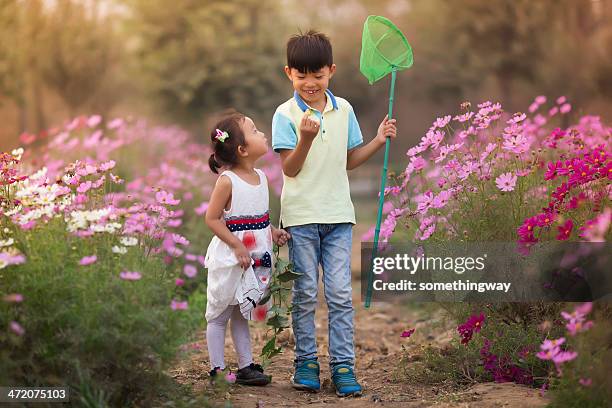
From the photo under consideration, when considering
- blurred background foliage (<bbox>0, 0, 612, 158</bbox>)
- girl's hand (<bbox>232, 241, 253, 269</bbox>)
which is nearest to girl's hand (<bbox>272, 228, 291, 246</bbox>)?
girl's hand (<bbox>232, 241, 253, 269</bbox>)

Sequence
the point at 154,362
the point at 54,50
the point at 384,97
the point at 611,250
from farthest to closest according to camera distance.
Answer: the point at 384,97
the point at 54,50
the point at 611,250
the point at 154,362

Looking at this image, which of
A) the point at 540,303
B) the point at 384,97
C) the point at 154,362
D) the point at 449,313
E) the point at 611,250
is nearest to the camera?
the point at 154,362

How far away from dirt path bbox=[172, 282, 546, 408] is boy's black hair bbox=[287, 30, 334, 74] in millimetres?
1505

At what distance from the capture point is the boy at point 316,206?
3.97 metres

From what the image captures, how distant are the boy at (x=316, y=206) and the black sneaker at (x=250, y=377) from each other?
151 mm

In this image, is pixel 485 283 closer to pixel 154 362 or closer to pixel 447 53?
pixel 154 362

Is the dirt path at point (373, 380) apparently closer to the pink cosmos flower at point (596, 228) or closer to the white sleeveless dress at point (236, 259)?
the white sleeveless dress at point (236, 259)

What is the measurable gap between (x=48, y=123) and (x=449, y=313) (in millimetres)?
20874

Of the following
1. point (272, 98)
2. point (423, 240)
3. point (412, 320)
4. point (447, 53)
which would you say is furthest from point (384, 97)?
point (423, 240)

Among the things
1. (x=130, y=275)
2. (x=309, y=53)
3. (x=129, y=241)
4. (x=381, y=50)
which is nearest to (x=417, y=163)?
(x=381, y=50)

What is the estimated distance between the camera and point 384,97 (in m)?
27.8

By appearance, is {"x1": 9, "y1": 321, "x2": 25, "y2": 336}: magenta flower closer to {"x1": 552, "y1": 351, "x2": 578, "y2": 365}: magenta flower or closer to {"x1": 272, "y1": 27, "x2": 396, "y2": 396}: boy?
{"x1": 272, "y1": 27, "x2": 396, "y2": 396}: boy

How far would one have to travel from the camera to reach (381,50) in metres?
4.23

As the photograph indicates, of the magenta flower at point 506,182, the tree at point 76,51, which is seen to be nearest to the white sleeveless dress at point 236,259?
the magenta flower at point 506,182
